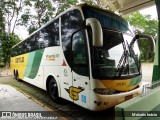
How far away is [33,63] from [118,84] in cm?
511

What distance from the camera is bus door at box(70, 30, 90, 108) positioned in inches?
170

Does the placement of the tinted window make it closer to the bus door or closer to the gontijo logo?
the bus door

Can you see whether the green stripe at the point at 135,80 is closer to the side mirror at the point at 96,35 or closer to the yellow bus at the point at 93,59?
the yellow bus at the point at 93,59

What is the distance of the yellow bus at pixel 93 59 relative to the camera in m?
4.11

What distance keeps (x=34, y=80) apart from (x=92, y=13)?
4803mm

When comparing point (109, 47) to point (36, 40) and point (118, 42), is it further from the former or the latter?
point (36, 40)

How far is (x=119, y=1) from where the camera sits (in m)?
6.27

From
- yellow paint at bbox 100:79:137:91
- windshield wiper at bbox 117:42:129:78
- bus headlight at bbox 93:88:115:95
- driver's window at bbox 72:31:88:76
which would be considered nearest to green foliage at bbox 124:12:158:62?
windshield wiper at bbox 117:42:129:78

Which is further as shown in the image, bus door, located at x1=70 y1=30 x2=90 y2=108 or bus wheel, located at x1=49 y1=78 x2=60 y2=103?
bus wheel, located at x1=49 y1=78 x2=60 y2=103

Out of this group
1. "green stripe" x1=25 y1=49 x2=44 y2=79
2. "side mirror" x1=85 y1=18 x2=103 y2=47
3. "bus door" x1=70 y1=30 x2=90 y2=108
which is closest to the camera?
"side mirror" x1=85 y1=18 x2=103 y2=47

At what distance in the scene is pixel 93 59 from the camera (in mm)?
4133

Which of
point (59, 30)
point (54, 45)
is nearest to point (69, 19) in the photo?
point (59, 30)

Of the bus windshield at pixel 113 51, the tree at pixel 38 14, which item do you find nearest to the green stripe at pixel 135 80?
the bus windshield at pixel 113 51

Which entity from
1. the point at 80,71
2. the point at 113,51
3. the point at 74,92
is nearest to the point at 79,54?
the point at 80,71
